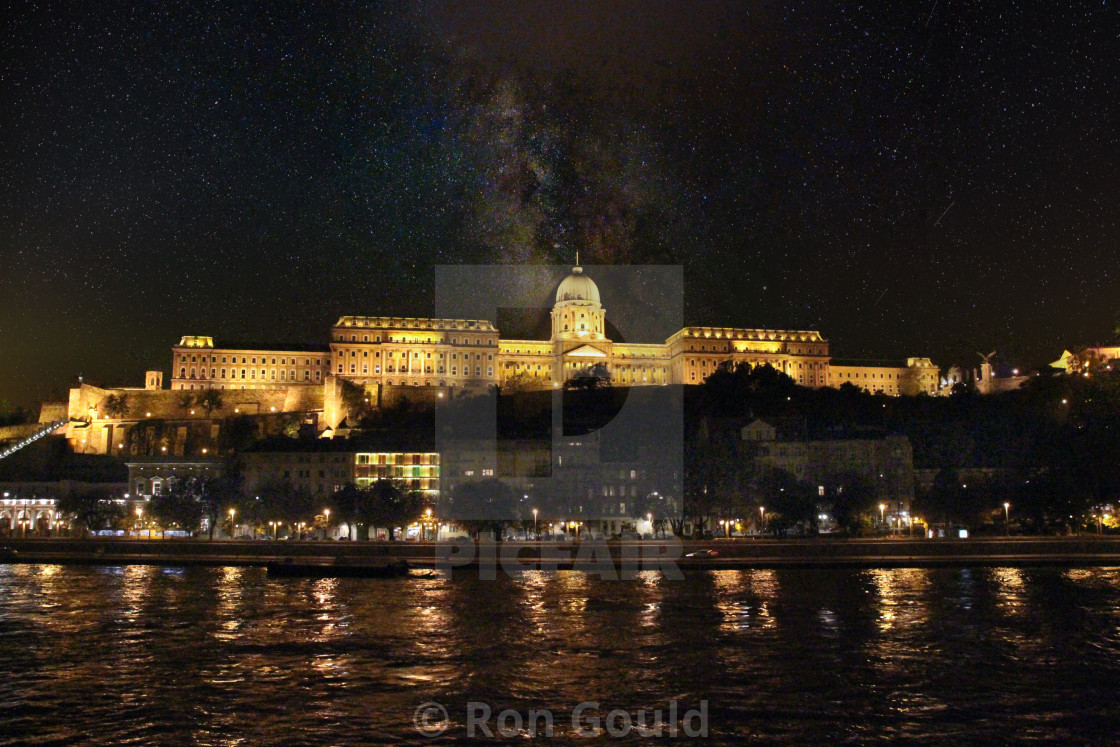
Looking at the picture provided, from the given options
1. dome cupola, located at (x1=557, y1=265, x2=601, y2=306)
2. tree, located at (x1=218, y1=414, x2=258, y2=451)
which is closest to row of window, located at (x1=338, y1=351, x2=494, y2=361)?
dome cupola, located at (x1=557, y1=265, x2=601, y2=306)

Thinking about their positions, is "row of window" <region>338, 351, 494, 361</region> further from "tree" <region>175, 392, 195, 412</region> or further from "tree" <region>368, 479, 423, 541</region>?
"tree" <region>368, 479, 423, 541</region>

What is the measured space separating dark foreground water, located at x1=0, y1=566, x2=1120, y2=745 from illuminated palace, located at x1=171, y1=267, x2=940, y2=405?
6121cm

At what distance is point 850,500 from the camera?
55844 millimetres

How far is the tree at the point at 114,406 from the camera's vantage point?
278ft

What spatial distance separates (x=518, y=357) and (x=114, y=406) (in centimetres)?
4252

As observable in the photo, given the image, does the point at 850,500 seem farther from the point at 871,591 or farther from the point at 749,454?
the point at 871,591

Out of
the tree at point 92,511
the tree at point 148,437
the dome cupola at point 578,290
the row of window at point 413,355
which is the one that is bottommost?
the tree at point 92,511

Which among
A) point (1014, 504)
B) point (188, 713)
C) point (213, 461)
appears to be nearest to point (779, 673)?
point (188, 713)

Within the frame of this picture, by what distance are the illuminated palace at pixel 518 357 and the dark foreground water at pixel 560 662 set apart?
2410 inches

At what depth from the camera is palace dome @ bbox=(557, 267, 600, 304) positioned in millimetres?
114938

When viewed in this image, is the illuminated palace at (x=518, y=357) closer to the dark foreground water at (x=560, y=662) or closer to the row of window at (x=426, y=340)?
the row of window at (x=426, y=340)

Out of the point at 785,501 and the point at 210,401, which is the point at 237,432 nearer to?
the point at 210,401

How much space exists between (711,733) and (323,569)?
29.4 meters

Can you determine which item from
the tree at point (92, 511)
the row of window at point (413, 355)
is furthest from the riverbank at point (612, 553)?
the row of window at point (413, 355)
